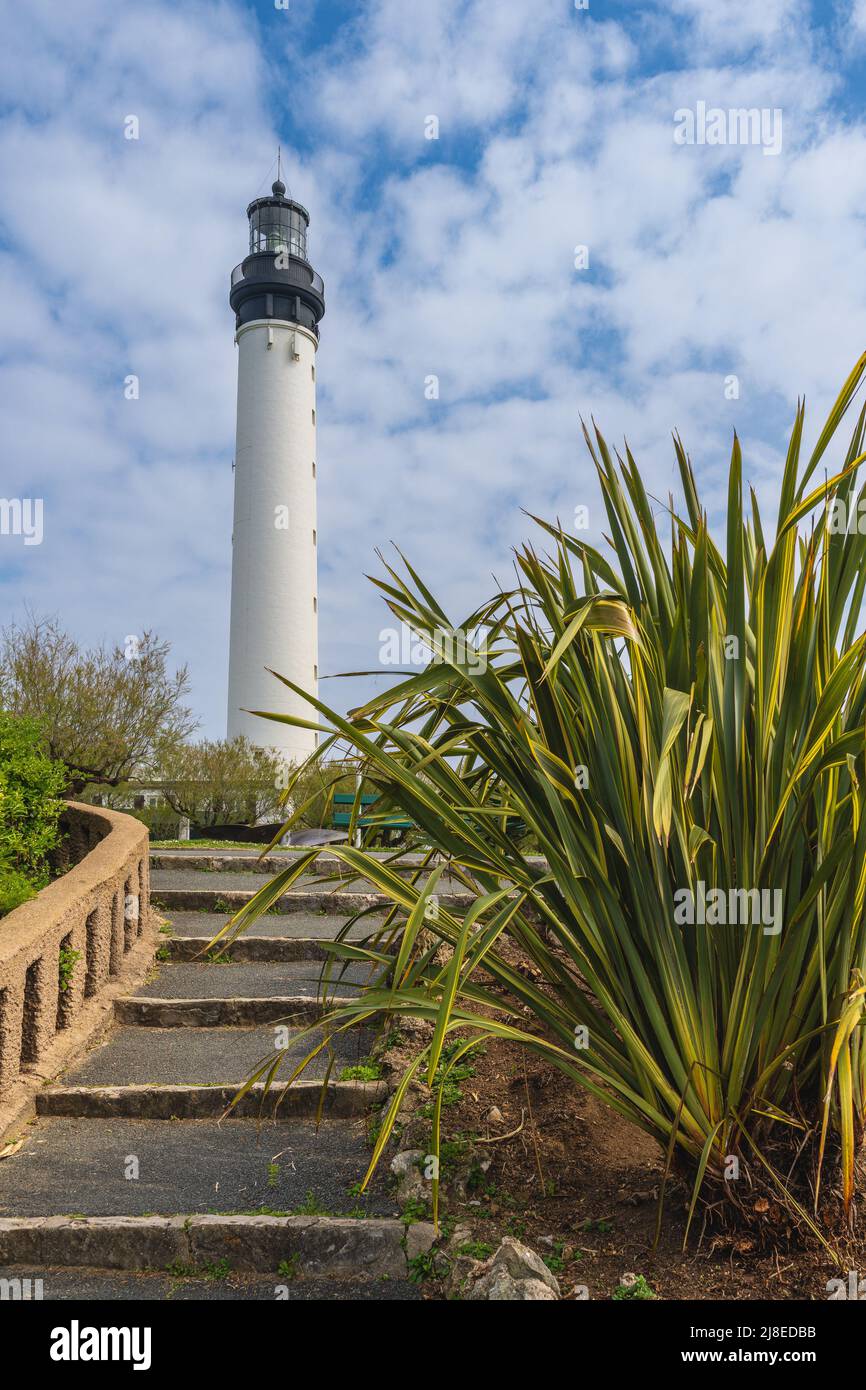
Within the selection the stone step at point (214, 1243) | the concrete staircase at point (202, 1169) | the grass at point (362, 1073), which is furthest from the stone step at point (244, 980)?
the stone step at point (214, 1243)

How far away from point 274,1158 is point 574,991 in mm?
1601

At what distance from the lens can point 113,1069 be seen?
4.36 m

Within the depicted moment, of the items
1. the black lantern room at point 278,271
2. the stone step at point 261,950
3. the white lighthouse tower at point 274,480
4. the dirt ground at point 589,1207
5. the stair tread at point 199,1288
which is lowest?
the stair tread at point 199,1288

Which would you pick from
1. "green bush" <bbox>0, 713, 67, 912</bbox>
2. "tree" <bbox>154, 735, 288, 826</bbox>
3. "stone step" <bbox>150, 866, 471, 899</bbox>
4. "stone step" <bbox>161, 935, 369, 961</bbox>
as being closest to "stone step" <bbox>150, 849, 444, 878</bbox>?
"stone step" <bbox>150, 866, 471, 899</bbox>

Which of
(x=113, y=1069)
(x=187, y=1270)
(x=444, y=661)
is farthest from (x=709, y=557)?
(x=113, y=1069)

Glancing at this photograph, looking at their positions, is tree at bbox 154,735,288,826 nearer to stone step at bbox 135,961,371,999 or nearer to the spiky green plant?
stone step at bbox 135,961,371,999

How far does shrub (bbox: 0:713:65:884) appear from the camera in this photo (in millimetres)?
5230

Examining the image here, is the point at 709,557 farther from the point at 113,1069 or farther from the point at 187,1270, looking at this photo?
the point at 113,1069

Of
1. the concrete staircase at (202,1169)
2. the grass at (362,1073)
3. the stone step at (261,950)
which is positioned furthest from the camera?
the stone step at (261,950)

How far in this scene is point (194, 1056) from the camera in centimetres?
448

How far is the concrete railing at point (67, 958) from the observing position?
3.82 metres

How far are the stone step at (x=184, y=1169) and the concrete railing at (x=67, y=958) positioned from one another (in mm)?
330

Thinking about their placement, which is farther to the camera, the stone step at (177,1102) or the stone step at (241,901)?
the stone step at (241,901)

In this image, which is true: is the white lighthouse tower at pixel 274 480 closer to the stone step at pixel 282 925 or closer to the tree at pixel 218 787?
the tree at pixel 218 787
